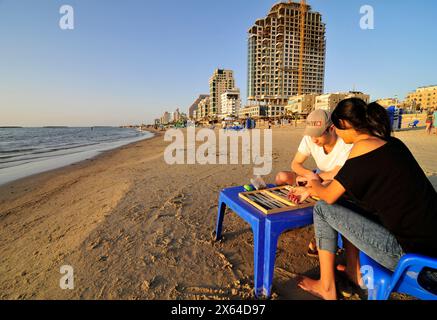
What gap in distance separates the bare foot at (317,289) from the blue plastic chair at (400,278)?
32 centimetres

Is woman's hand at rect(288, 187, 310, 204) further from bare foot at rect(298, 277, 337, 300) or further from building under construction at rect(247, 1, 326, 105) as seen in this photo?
building under construction at rect(247, 1, 326, 105)

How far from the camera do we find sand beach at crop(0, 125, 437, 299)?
1.83 m

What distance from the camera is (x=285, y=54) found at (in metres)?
86.4

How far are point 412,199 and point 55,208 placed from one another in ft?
16.6

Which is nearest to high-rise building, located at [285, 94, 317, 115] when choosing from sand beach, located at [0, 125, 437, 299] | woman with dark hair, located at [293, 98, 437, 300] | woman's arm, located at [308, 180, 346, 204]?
sand beach, located at [0, 125, 437, 299]

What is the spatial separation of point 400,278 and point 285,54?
99.6 meters

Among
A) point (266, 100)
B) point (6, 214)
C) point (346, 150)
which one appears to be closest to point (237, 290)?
point (346, 150)

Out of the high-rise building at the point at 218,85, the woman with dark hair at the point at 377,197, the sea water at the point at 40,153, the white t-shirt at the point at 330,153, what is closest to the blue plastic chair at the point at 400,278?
the woman with dark hair at the point at 377,197

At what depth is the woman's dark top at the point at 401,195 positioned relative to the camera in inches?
46.8

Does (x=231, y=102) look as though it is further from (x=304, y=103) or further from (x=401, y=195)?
(x=401, y=195)

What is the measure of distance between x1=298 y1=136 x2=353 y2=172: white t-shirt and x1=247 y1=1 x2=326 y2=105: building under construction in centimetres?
9011

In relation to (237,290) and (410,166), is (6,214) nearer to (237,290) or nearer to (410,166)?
(237,290)

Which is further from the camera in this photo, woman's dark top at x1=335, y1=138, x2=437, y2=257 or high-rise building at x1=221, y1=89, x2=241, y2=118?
high-rise building at x1=221, y1=89, x2=241, y2=118

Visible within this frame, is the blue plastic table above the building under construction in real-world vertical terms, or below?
below
